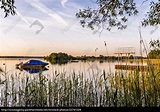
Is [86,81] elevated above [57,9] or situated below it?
below

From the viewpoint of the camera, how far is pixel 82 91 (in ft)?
10.7

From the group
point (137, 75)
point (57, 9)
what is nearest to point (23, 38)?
point (57, 9)

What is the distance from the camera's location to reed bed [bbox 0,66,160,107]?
2920 mm

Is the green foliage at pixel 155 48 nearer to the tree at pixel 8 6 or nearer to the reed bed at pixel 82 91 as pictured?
the reed bed at pixel 82 91

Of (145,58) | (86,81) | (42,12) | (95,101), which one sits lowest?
(95,101)

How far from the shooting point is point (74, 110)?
212 centimetres

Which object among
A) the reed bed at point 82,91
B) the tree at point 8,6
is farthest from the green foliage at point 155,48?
the tree at point 8,6

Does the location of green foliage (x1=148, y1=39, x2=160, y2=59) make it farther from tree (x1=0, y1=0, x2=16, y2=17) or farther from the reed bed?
tree (x1=0, y1=0, x2=16, y2=17)

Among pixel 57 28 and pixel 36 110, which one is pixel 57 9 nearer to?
pixel 57 28

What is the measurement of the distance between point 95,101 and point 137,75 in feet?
2.03

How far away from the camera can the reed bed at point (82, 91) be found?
292cm

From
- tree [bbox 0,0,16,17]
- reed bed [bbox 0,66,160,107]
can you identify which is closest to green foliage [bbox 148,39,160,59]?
reed bed [bbox 0,66,160,107]

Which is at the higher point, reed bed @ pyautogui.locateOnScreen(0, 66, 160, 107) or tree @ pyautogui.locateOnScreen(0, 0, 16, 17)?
tree @ pyautogui.locateOnScreen(0, 0, 16, 17)

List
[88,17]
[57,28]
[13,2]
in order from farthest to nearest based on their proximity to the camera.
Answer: [57,28]
[88,17]
[13,2]
